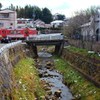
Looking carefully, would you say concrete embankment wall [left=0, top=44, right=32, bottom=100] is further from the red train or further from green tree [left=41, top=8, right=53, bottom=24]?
green tree [left=41, top=8, right=53, bottom=24]

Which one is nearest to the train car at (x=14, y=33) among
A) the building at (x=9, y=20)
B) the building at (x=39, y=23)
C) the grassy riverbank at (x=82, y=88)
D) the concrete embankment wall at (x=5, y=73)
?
the building at (x=9, y=20)

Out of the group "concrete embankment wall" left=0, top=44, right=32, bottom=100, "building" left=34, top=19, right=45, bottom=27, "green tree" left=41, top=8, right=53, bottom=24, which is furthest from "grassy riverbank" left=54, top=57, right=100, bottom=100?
"green tree" left=41, top=8, right=53, bottom=24

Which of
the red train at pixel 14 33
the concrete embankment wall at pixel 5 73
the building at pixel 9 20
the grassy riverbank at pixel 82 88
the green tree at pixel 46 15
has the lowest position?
the grassy riverbank at pixel 82 88

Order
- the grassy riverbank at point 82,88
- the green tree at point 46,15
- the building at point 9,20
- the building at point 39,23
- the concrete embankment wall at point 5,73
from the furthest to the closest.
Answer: the building at point 39,23
the green tree at point 46,15
the building at point 9,20
the grassy riverbank at point 82,88
the concrete embankment wall at point 5,73

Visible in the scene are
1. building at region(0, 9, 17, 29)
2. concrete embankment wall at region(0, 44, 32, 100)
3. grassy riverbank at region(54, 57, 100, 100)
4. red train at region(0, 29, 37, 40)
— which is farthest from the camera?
building at region(0, 9, 17, 29)

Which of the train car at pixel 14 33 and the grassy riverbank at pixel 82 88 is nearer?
the grassy riverbank at pixel 82 88

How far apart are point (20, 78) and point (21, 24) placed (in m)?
62.8

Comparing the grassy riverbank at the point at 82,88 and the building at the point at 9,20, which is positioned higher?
the building at the point at 9,20

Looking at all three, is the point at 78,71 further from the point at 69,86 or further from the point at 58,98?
the point at 58,98

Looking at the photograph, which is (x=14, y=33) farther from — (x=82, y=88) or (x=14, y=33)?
(x=82, y=88)

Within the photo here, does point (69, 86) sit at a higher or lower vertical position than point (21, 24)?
lower

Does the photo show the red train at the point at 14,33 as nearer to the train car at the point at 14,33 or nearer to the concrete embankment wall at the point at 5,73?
the train car at the point at 14,33

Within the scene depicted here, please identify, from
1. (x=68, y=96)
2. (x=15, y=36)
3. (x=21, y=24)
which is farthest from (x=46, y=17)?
(x=68, y=96)

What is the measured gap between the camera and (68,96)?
15.7 m
